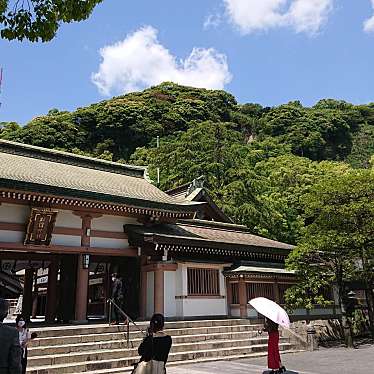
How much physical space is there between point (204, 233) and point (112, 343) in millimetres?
8263

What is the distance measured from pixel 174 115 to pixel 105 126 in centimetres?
1206

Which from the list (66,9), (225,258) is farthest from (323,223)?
(66,9)

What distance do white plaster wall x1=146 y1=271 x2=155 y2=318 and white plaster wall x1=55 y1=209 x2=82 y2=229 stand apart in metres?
3.58

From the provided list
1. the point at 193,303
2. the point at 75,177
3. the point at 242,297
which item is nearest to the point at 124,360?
the point at 193,303

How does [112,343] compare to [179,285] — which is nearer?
[112,343]

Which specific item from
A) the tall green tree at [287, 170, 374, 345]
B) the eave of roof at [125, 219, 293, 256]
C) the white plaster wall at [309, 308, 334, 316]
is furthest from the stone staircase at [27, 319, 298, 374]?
the white plaster wall at [309, 308, 334, 316]

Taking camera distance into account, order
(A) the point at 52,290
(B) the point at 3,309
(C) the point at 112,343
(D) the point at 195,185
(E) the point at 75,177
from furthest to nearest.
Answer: (D) the point at 195,185 < (A) the point at 52,290 < (E) the point at 75,177 < (C) the point at 112,343 < (B) the point at 3,309

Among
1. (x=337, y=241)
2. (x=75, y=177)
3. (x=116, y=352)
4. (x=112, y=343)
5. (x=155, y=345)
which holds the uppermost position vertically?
(x=75, y=177)

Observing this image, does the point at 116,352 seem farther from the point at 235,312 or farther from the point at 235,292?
the point at 235,292

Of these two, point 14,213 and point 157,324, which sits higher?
point 14,213

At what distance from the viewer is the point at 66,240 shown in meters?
14.8

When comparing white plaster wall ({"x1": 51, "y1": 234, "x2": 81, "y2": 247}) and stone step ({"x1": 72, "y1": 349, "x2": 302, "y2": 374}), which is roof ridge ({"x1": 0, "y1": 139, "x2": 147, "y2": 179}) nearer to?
white plaster wall ({"x1": 51, "y1": 234, "x2": 81, "y2": 247})

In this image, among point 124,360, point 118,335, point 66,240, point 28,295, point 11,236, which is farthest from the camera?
point 28,295

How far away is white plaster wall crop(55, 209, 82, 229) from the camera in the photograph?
14797 millimetres
